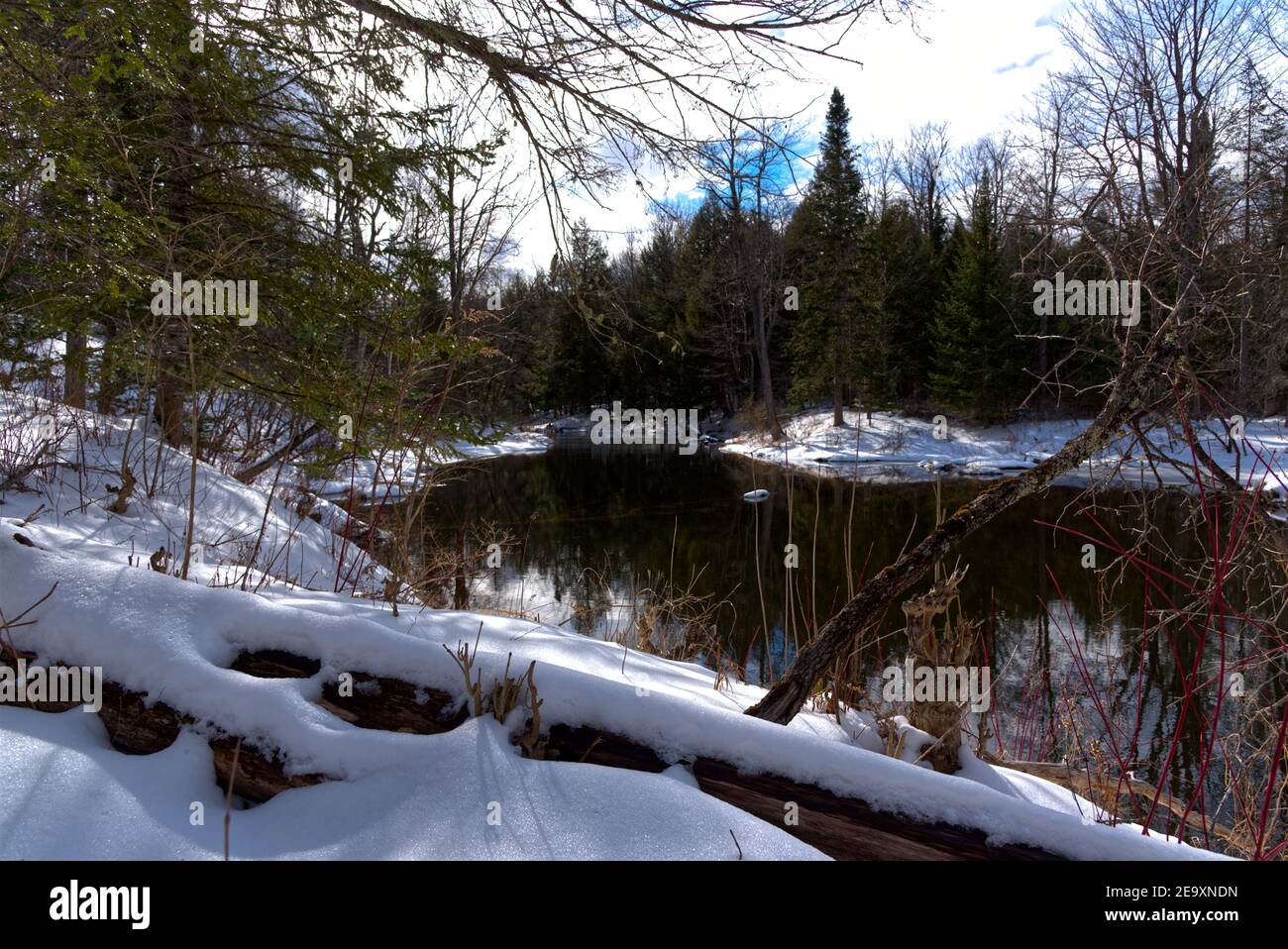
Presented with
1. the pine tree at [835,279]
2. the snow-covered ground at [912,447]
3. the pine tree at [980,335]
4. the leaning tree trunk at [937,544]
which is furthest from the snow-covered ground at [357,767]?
the pine tree at [980,335]

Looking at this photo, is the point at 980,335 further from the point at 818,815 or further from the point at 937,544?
the point at 818,815

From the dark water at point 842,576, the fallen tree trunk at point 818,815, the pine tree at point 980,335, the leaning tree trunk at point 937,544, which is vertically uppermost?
the pine tree at point 980,335

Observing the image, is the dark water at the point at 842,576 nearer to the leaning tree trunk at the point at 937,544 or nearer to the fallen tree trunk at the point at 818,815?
the leaning tree trunk at the point at 937,544

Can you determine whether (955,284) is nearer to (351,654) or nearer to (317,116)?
(317,116)

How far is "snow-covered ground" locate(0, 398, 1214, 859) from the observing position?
1.40m

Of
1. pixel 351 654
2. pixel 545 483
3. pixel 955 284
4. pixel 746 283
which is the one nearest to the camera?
pixel 351 654

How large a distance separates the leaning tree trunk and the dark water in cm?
20

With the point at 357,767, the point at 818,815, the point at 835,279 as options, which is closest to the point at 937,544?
the point at 818,815

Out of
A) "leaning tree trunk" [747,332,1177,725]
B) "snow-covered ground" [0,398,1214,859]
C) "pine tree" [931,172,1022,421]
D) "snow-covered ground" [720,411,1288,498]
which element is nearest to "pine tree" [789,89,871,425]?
"snow-covered ground" [720,411,1288,498]

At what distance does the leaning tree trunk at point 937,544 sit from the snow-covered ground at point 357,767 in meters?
0.62

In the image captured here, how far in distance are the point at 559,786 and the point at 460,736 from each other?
293 millimetres

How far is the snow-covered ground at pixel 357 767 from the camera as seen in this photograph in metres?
1.40

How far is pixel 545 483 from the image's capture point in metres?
17.4

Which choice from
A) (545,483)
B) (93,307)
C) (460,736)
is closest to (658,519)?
(545,483)
